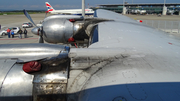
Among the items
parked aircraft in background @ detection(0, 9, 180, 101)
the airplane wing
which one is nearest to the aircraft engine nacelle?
parked aircraft in background @ detection(0, 9, 180, 101)

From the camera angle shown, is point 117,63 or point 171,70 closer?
point 171,70

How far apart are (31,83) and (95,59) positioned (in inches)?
50.7

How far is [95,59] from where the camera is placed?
2854 mm

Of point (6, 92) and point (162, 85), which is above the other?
point (162, 85)

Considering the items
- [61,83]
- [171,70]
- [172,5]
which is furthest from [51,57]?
[172,5]

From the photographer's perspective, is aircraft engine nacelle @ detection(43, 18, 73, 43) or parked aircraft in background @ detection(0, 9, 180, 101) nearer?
parked aircraft in background @ detection(0, 9, 180, 101)

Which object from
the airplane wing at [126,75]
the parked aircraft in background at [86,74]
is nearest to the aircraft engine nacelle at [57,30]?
the parked aircraft in background at [86,74]

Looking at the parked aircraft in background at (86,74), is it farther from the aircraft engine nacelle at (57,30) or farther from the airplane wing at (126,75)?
the aircraft engine nacelle at (57,30)

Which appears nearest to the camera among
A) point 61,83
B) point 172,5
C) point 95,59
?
point 61,83

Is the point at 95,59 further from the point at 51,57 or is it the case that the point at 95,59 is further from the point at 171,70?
the point at 171,70

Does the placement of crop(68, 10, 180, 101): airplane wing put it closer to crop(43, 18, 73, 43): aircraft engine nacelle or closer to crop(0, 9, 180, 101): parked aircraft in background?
crop(0, 9, 180, 101): parked aircraft in background

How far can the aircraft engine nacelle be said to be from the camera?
21.4ft

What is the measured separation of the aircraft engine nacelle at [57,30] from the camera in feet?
21.4

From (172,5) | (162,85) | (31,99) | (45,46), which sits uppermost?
(172,5)
